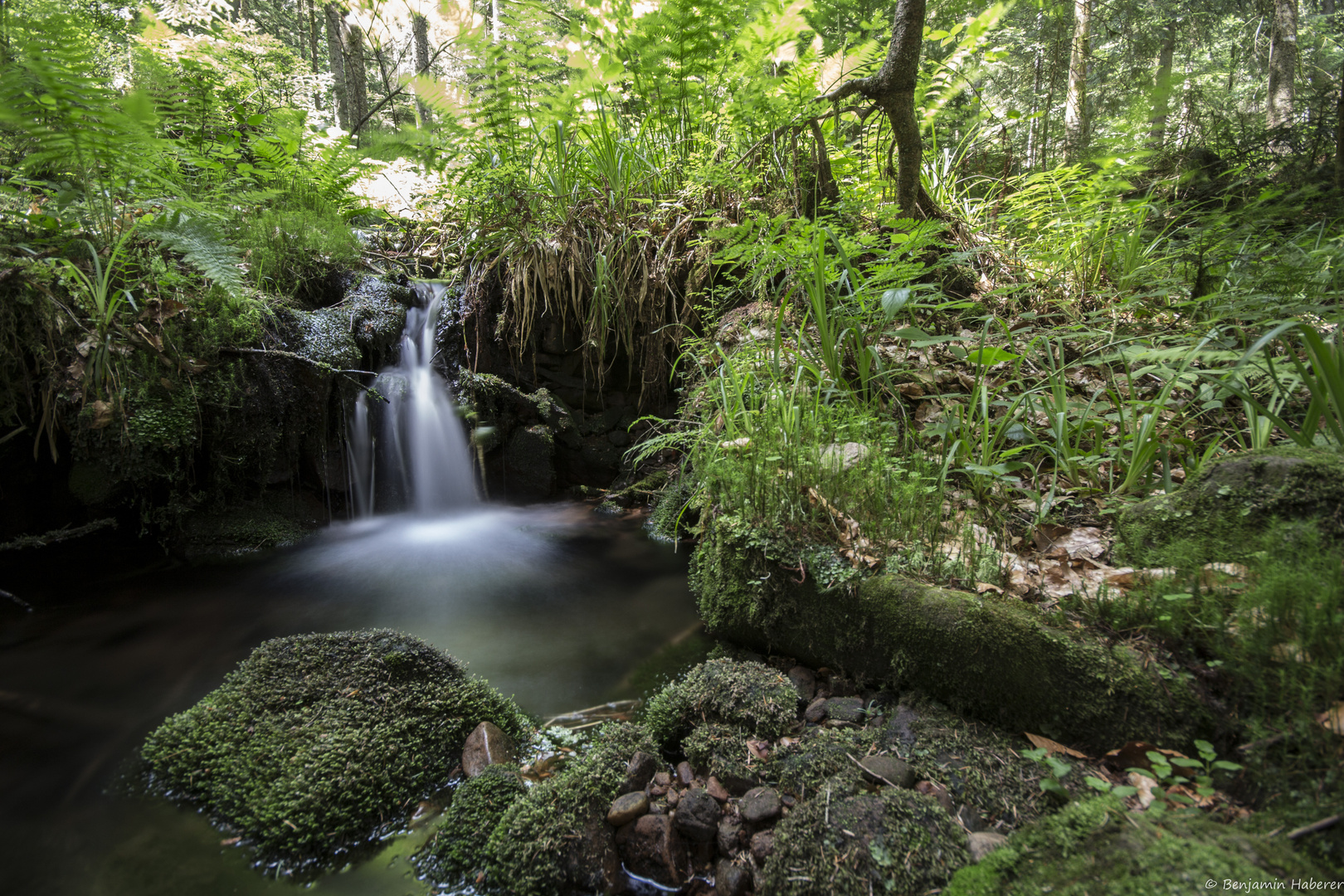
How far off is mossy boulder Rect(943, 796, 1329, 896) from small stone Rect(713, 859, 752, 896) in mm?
504

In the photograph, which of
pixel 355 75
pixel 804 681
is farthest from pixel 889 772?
pixel 355 75

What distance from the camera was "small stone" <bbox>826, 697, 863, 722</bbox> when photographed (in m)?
1.88

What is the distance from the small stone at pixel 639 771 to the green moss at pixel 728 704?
15 cm

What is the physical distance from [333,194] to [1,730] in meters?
4.43

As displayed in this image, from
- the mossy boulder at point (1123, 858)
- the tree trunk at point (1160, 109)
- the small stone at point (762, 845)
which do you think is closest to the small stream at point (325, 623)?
the small stone at point (762, 845)

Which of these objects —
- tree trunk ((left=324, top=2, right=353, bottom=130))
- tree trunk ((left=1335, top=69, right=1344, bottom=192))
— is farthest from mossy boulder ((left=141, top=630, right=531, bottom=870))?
tree trunk ((left=324, top=2, right=353, bottom=130))

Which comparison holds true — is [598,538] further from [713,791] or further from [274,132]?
[274,132]

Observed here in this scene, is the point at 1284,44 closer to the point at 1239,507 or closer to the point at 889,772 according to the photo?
the point at 1239,507

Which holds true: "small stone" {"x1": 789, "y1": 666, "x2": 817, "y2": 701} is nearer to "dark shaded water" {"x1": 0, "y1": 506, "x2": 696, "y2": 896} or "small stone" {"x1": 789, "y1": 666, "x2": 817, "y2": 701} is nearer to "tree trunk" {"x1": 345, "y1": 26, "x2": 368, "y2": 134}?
"dark shaded water" {"x1": 0, "y1": 506, "x2": 696, "y2": 896}

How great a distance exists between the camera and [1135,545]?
1819 millimetres

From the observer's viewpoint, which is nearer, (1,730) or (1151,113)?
(1,730)

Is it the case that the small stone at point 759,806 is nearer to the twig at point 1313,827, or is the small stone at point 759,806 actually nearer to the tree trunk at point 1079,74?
the twig at point 1313,827

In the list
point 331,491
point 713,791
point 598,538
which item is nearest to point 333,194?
point 331,491

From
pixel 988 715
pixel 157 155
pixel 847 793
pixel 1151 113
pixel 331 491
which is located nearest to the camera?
pixel 847 793
